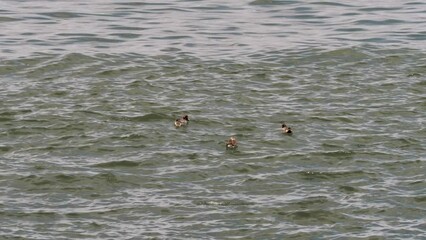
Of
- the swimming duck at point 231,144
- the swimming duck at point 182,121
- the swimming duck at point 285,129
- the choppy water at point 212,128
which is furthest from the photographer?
the swimming duck at point 182,121

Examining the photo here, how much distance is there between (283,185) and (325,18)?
12.8m

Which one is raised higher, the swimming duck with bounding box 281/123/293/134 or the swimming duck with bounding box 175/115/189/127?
the swimming duck with bounding box 175/115/189/127

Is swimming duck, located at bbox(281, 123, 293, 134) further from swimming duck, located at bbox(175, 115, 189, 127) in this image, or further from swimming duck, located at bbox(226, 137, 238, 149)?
swimming duck, located at bbox(175, 115, 189, 127)

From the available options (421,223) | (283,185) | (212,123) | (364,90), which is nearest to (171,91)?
(212,123)

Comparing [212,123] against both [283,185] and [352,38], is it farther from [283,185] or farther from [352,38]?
[352,38]

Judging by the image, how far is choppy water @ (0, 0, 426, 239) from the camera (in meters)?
13.3

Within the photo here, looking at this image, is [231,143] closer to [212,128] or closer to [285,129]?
[285,129]

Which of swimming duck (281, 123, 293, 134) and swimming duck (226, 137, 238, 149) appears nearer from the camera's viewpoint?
swimming duck (226, 137, 238, 149)

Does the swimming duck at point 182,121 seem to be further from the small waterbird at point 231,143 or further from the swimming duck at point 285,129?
the swimming duck at point 285,129

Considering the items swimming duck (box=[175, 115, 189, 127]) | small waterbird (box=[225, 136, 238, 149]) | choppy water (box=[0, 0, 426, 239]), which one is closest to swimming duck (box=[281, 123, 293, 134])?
choppy water (box=[0, 0, 426, 239])

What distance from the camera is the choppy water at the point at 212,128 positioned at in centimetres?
1331

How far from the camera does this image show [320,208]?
44.4 ft

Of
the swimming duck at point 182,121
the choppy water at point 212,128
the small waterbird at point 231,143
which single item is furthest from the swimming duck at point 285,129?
the swimming duck at point 182,121

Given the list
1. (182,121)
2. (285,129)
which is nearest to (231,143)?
(285,129)
